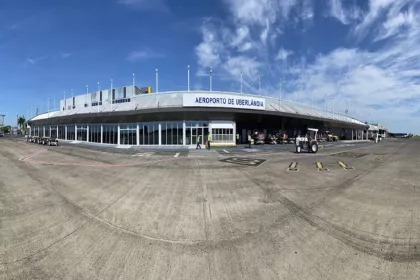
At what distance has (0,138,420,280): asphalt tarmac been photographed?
4531 mm

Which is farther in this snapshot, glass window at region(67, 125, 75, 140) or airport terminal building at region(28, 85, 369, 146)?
glass window at region(67, 125, 75, 140)

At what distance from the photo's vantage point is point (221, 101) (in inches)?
1399

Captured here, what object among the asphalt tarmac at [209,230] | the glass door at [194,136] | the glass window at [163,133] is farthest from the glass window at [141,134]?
the asphalt tarmac at [209,230]

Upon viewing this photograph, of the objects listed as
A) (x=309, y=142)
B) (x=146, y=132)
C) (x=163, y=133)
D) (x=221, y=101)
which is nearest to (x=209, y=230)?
(x=309, y=142)

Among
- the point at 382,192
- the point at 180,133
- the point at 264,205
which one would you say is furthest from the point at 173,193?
the point at 180,133

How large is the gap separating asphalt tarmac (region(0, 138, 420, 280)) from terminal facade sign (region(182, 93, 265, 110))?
24.0m

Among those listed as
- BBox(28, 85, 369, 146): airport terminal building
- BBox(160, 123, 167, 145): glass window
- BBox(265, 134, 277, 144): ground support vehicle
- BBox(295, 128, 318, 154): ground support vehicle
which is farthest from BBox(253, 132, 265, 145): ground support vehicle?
BBox(160, 123, 167, 145): glass window

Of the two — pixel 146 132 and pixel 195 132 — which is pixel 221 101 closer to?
pixel 195 132

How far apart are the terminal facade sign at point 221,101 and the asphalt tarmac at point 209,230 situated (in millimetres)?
24038

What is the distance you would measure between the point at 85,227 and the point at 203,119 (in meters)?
30.1

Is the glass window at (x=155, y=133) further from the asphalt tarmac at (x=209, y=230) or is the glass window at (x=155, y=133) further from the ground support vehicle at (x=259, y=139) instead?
the asphalt tarmac at (x=209, y=230)

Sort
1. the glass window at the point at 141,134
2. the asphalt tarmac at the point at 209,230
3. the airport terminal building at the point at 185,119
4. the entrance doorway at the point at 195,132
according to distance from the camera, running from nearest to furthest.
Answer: the asphalt tarmac at the point at 209,230 < the airport terminal building at the point at 185,119 < the entrance doorway at the point at 195,132 < the glass window at the point at 141,134

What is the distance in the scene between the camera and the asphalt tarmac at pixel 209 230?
4.53 meters

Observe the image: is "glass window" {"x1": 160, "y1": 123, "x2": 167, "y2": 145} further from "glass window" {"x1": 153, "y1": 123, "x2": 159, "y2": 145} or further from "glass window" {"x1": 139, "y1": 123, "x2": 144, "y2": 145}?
"glass window" {"x1": 139, "y1": 123, "x2": 144, "y2": 145}
